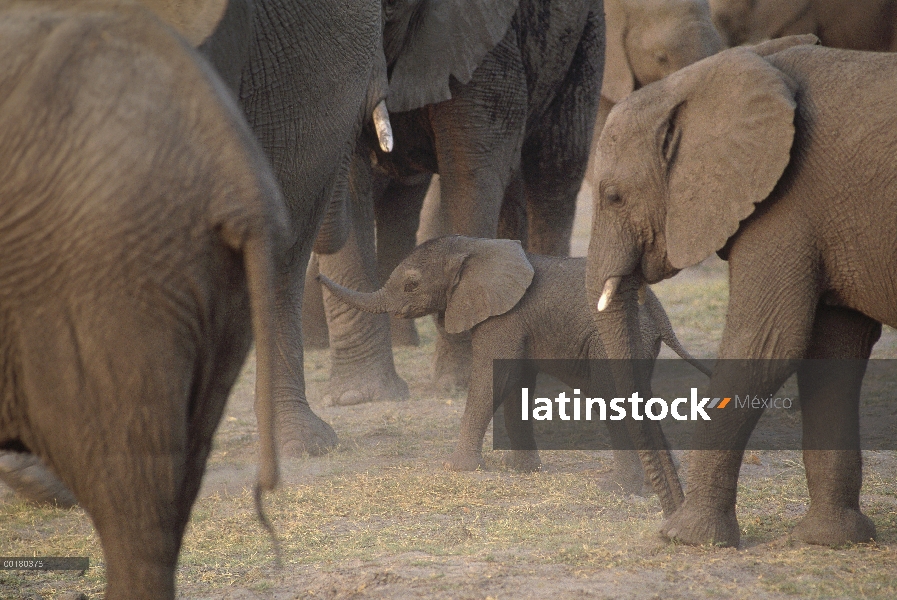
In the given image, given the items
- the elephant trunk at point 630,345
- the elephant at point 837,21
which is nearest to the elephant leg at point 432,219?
the elephant at point 837,21

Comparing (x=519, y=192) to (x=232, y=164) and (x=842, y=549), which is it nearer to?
(x=842, y=549)

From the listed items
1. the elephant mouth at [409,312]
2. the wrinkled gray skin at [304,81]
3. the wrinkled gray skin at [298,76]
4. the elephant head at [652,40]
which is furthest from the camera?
the elephant head at [652,40]

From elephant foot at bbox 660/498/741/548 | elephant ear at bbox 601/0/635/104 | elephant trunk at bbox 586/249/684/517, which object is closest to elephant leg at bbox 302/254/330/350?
elephant ear at bbox 601/0/635/104

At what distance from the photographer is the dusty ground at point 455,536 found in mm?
2730

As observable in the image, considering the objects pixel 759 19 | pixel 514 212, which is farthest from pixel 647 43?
pixel 514 212

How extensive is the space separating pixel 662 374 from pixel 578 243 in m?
6.14

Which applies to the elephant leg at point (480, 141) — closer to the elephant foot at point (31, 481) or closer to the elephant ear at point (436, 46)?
the elephant ear at point (436, 46)

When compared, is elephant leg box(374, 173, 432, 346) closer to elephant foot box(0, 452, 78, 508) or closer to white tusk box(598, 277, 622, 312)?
elephant foot box(0, 452, 78, 508)

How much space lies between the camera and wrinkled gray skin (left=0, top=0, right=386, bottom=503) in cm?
243

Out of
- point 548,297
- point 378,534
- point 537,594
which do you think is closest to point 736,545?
point 537,594

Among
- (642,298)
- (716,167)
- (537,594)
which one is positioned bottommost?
(537,594)

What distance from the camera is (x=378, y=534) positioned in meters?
3.30

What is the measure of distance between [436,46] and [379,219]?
1.33 meters

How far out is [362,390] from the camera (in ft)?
17.7
